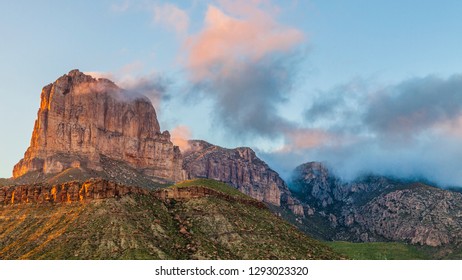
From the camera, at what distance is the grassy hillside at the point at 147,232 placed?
124438 mm

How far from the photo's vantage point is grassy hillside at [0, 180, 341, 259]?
124438mm

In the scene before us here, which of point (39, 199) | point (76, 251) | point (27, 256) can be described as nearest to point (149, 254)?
point (76, 251)

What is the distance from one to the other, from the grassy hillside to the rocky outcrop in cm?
257

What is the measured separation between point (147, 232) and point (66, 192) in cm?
3445

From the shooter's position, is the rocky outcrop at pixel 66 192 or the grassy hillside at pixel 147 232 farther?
the rocky outcrop at pixel 66 192

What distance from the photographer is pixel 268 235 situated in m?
150

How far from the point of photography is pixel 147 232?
133 m

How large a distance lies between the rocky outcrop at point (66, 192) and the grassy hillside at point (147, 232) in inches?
101

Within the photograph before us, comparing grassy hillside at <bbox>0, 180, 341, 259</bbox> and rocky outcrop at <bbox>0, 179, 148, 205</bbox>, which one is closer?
grassy hillside at <bbox>0, 180, 341, 259</bbox>

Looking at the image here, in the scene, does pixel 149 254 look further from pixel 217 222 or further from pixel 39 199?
pixel 39 199

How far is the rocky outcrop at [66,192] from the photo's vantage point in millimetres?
150625

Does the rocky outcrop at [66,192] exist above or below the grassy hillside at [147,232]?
above

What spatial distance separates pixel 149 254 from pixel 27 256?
26726 millimetres

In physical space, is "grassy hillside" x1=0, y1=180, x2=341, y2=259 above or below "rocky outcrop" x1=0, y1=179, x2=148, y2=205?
below
